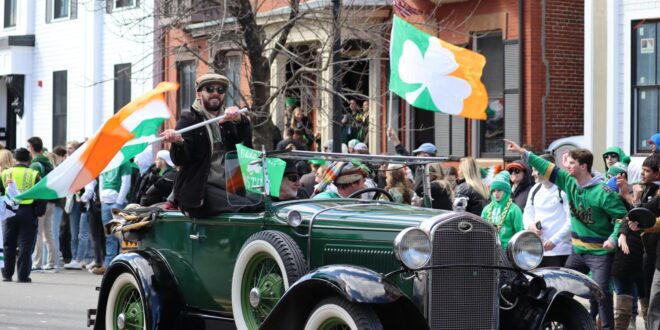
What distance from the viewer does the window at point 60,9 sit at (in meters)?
33.9

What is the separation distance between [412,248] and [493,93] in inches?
589

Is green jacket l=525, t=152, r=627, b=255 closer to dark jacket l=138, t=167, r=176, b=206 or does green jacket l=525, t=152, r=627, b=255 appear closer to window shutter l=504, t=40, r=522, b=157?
dark jacket l=138, t=167, r=176, b=206

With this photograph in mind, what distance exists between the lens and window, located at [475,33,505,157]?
2245 cm

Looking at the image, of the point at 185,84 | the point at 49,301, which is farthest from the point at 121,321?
the point at 185,84

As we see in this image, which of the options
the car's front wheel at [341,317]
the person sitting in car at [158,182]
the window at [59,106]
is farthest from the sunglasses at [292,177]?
the window at [59,106]

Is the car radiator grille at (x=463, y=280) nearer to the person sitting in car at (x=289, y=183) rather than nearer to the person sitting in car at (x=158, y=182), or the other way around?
the person sitting in car at (x=289, y=183)

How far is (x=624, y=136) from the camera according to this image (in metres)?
19.8

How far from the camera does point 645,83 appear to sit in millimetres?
19672

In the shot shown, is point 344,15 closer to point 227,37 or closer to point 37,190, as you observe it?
point 227,37

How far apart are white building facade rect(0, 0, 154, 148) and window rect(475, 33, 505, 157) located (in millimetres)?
10186

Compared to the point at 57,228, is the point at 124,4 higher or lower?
higher

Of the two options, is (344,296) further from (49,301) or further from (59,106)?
(59,106)

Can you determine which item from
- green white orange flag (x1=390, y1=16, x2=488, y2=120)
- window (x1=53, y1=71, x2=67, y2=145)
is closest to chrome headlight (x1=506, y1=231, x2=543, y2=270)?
green white orange flag (x1=390, y1=16, x2=488, y2=120)

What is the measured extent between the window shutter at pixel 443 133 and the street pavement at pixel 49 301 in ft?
23.5
